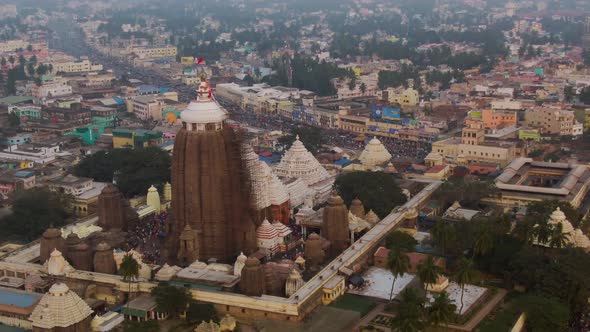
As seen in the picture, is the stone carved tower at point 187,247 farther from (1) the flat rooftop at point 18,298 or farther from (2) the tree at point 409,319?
(2) the tree at point 409,319

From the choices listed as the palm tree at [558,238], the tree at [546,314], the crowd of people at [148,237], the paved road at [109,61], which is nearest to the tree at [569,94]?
the paved road at [109,61]

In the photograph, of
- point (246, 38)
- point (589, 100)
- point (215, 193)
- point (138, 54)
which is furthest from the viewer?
point (246, 38)

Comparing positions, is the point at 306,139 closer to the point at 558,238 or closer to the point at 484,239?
the point at 484,239

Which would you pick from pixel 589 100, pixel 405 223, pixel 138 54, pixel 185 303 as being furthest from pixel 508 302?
pixel 138 54

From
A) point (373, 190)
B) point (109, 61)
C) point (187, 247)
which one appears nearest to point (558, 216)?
point (373, 190)

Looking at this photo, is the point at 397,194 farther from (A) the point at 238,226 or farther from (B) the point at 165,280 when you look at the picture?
(B) the point at 165,280

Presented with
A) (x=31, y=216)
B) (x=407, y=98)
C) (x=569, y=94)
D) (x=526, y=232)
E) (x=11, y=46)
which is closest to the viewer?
(x=526, y=232)

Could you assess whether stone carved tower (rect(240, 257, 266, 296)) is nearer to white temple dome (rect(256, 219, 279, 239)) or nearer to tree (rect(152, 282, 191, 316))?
tree (rect(152, 282, 191, 316))
